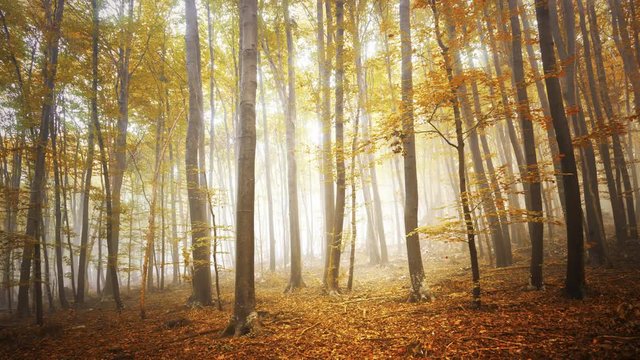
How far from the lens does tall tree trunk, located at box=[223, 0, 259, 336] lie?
5520mm

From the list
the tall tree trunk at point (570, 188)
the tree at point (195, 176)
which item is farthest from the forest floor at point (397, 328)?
the tree at point (195, 176)

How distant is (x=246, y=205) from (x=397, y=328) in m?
3.61

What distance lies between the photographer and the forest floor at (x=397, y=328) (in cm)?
395

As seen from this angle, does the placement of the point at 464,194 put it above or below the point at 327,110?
below

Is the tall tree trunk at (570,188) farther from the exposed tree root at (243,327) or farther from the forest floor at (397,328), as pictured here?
the exposed tree root at (243,327)

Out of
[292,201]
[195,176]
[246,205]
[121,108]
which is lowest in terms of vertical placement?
[246,205]

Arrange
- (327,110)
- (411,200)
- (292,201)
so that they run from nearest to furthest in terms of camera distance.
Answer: (411,200), (327,110), (292,201)

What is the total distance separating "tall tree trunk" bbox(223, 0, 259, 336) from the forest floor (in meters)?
0.43

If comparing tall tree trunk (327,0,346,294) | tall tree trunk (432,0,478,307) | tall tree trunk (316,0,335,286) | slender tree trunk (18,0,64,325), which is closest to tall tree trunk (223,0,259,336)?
tall tree trunk (316,0,335,286)

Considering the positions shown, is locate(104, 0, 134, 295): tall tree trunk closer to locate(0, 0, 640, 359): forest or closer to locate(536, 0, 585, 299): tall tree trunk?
locate(0, 0, 640, 359): forest

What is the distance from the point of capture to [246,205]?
220 inches

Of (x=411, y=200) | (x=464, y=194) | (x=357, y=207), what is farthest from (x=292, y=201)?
(x=464, y=194)

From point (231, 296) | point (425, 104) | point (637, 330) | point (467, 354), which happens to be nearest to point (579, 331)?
point (637, 330)

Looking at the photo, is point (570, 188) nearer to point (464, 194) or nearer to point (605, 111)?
point (464, 194)
